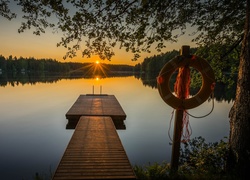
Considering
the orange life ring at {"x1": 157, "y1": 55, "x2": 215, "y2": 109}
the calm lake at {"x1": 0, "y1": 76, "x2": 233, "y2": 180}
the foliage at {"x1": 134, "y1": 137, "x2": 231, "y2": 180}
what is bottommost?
the calm lake at {"x1": 0, "y1": 76, "x2": 233, "y2": 180}

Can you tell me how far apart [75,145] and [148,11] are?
13.6 feet

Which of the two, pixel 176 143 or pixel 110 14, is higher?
pixel 110 14

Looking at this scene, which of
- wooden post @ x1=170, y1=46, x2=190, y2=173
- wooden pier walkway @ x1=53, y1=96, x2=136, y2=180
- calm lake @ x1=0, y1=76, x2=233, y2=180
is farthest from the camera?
calm lake @ x1=0, y1=76, x2=233, y2=180

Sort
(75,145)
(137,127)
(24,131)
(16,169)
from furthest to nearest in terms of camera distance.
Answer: (137,127) → (24,131) → (16,169) → (75,145)

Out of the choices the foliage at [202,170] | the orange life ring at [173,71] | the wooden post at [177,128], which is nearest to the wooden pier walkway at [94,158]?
the foliage at [202,170]

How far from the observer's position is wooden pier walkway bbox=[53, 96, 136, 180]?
15.1 ft

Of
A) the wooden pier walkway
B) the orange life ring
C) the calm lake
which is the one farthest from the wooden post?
the calm lake

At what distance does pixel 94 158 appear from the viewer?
5.46m

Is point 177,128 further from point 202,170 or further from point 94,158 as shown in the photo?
point 94,158

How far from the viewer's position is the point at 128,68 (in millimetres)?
191625

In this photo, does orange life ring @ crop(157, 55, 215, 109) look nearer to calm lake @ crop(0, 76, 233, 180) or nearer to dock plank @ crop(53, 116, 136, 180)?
dock plank @ crop(53, 116, 136, 180)

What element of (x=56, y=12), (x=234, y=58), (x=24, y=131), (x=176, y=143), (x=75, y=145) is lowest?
(x=24, y=131)

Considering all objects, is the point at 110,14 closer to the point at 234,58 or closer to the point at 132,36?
the point at 132,36

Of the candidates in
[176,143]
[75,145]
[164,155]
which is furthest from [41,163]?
[176,143]
